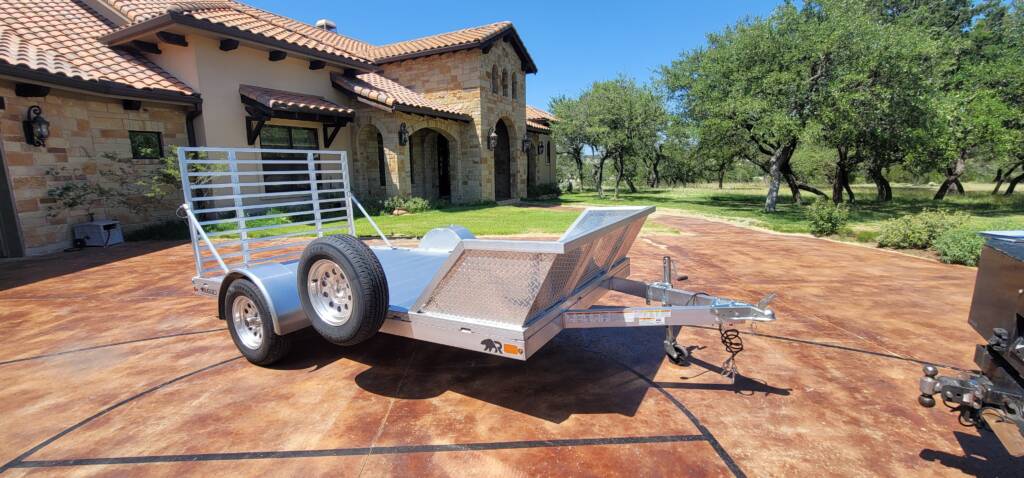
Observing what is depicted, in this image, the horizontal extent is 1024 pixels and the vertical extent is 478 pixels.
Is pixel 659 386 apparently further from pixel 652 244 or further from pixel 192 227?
pixel 652 244

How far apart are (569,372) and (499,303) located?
1230 millimetres

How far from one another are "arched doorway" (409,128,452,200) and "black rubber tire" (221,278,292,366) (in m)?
16.6

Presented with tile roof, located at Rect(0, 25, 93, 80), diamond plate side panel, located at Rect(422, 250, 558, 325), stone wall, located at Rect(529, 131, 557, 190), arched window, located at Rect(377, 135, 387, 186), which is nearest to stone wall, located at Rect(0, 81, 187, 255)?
tile roof, located at Rect(0, 25, 93, 80)

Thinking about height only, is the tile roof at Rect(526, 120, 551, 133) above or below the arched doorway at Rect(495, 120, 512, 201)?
above

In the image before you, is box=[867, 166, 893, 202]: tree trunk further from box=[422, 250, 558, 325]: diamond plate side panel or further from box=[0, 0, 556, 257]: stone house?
box=[422, 250, 558, 325]: diamond plate side panel

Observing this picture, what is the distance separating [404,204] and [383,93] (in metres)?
4.08

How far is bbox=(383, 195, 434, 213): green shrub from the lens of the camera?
15.9m

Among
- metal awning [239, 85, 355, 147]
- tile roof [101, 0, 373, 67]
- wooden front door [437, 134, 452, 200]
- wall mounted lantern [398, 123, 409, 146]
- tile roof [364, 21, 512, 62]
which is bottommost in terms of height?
wooden front door [437, 134, 452, 200]

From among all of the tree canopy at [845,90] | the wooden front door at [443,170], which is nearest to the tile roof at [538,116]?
the tree canopy at [845,90]

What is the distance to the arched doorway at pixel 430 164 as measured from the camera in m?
20.4

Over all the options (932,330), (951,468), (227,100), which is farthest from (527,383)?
(227,100)

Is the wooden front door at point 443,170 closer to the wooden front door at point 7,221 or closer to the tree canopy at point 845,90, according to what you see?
the tree canopy at point 845,90

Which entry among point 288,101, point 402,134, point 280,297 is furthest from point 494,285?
point 402,134

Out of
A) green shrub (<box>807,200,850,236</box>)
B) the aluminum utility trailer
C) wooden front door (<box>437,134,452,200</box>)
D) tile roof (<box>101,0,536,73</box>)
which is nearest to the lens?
the aluminum utility trailer
